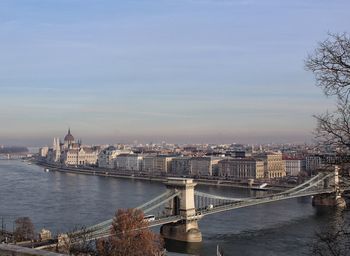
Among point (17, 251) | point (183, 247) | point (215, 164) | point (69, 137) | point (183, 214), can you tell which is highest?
point (69, 137)

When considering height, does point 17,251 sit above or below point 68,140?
below

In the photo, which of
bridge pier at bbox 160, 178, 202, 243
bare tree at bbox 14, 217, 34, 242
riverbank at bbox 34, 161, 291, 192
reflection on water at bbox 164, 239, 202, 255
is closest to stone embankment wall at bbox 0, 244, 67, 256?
bare tree at bbox 14, 217, 34, 242

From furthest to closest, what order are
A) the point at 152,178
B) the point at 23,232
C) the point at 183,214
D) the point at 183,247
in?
the point at 152,178
the point at 183,214
the point at 183,247
the point at 23,232

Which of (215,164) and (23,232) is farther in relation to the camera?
(215,164)

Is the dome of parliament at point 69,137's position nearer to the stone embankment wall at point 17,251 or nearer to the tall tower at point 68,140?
the tall tower at point 68,140

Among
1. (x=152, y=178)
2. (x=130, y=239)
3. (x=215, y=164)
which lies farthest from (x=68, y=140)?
(x=130, y=239)

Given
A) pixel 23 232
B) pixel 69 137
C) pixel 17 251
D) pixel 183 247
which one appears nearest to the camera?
pixel 17 251

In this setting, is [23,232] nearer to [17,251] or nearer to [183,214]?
[183,214]

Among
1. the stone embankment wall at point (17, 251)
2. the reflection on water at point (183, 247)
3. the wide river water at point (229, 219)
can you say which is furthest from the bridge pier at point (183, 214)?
the stone embankment wall at point (17, 251)

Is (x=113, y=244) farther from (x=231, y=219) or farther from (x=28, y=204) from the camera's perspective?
(x=28, y=204)
